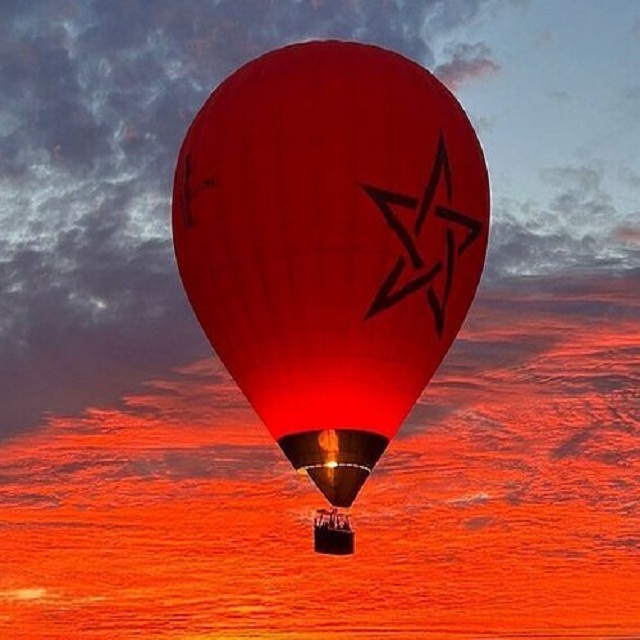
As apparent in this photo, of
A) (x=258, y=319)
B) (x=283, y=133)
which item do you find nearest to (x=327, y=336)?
(x=258, y=319)

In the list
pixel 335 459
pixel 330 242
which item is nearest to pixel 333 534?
pixel 335 459

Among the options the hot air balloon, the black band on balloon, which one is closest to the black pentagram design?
the hot air balloon

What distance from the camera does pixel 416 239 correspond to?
4044cm

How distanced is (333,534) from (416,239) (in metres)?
6.48

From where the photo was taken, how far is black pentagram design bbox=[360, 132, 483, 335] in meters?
40.1

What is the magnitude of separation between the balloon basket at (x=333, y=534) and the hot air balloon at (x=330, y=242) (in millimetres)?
30

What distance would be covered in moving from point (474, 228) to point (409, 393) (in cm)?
391

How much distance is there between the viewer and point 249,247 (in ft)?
132

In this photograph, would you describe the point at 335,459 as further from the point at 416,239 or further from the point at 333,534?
the point at 416,239

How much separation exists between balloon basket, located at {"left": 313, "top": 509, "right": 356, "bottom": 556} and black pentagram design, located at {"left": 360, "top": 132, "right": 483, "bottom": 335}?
4319mm

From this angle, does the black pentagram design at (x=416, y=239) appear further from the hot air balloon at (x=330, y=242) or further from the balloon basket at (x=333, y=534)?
the balloon basket at (x=333, y=534)

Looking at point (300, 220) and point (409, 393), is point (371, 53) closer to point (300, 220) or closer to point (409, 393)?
point (300, 220)

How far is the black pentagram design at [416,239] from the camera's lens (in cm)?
4012

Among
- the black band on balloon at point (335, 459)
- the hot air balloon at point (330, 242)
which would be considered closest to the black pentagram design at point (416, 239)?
the hot air balloon at point (330, 242)
